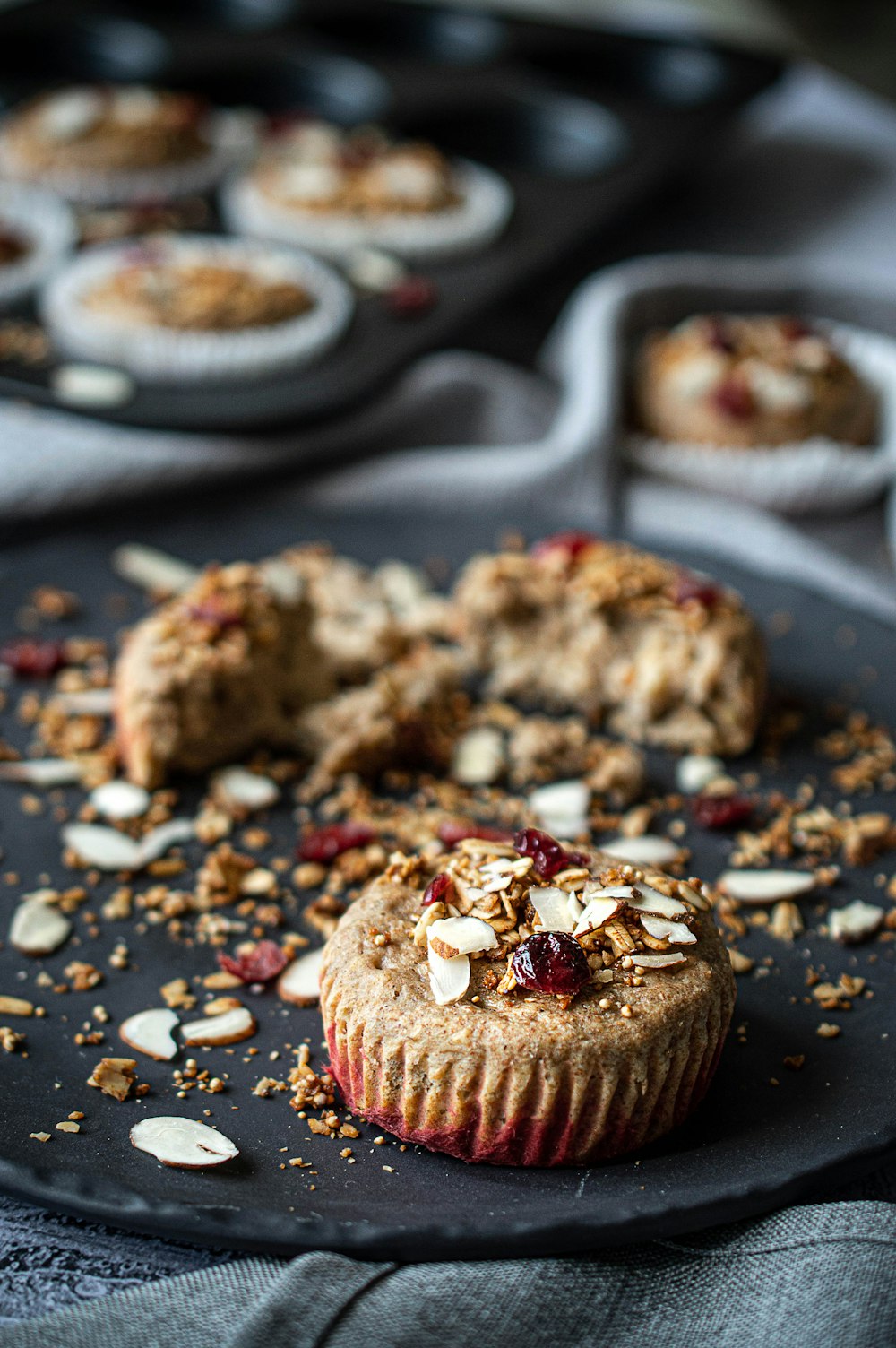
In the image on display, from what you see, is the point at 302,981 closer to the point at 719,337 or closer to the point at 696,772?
the point at 696,772

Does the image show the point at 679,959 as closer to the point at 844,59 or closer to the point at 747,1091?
the point at 747,1091

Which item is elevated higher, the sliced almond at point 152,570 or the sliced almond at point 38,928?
the sliced almond at point 152,570

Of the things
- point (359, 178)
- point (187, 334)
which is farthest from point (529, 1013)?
point (359, 178)

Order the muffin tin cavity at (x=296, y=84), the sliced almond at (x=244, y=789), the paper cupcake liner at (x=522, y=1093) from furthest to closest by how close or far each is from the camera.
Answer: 1. the muffin tin cavity at (x=296, y=84)
2. the sliced almond at (x=244, y=789)
3. the paper cupcake liner at (x=522, y=1093)

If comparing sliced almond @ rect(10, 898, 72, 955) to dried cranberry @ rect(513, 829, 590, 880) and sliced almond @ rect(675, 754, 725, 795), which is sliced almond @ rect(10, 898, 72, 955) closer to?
dried cranberry @ rect(513, 829, 590, 880)

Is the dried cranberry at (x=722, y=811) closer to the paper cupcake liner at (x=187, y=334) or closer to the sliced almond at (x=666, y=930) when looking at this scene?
the sliced almond at (x=666, y=930)

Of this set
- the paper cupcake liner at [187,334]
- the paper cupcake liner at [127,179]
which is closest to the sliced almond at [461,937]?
the paper cupcake liner at [187,334]
